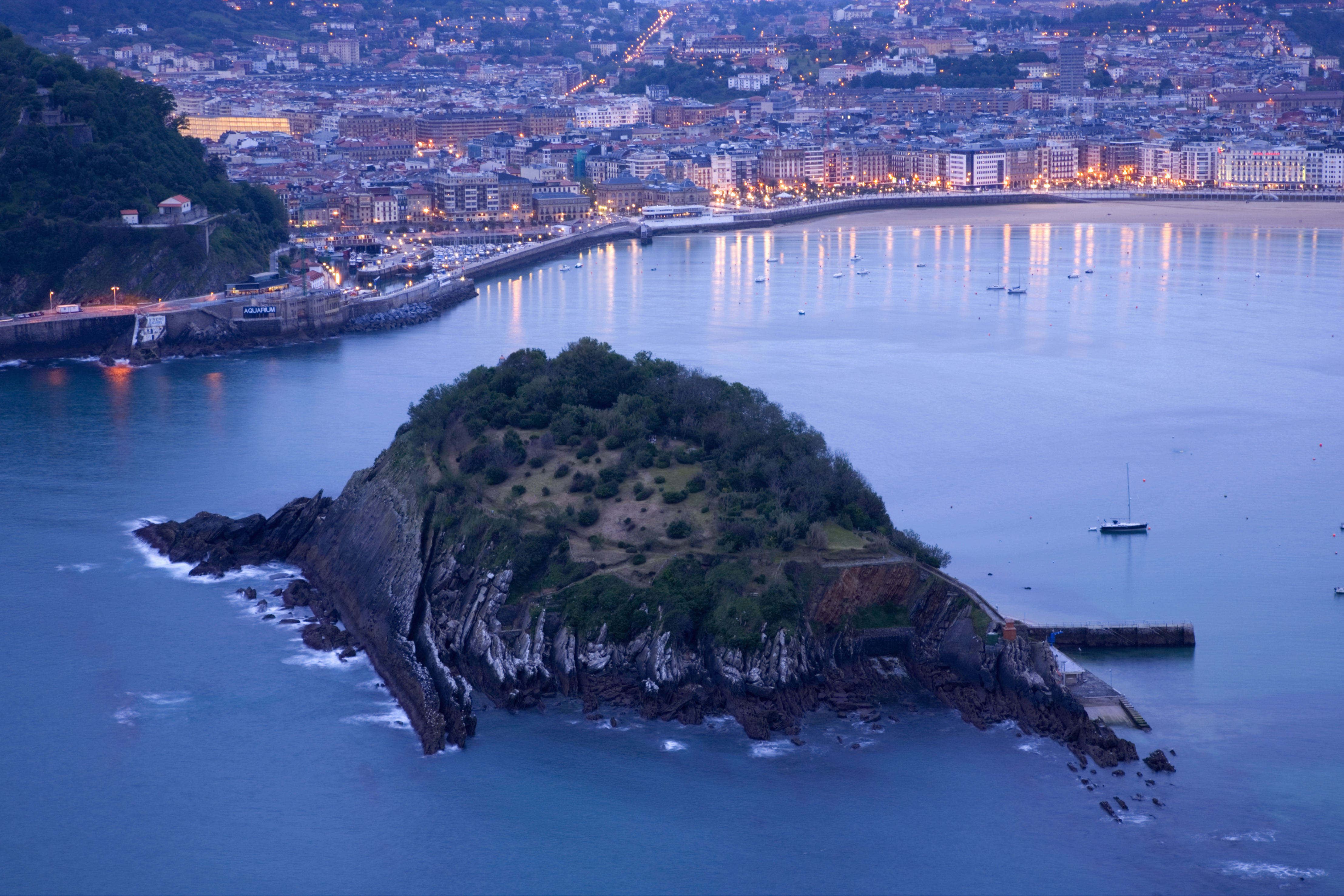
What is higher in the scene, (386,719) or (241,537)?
(241,537)

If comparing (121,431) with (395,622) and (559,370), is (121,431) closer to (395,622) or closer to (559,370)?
(559,370)

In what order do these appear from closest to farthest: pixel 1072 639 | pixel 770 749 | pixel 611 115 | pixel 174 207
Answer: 1. pixel 770 749
2. pixel 1072 639
3. pixel 174 207
4. pixel 611 115

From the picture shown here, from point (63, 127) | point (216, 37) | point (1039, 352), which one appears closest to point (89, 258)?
point (63, 127)

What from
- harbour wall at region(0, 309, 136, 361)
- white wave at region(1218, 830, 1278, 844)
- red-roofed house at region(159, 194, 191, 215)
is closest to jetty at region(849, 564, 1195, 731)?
white wave at region(1218, 830, 1278, 844)

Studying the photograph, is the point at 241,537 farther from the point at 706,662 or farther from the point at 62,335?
the point at 62,335

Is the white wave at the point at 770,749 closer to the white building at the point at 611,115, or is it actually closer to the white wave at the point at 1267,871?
the white wave at the point at 1267,871

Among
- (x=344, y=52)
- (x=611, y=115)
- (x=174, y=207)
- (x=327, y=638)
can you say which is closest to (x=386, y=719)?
(x=327, y=638)
